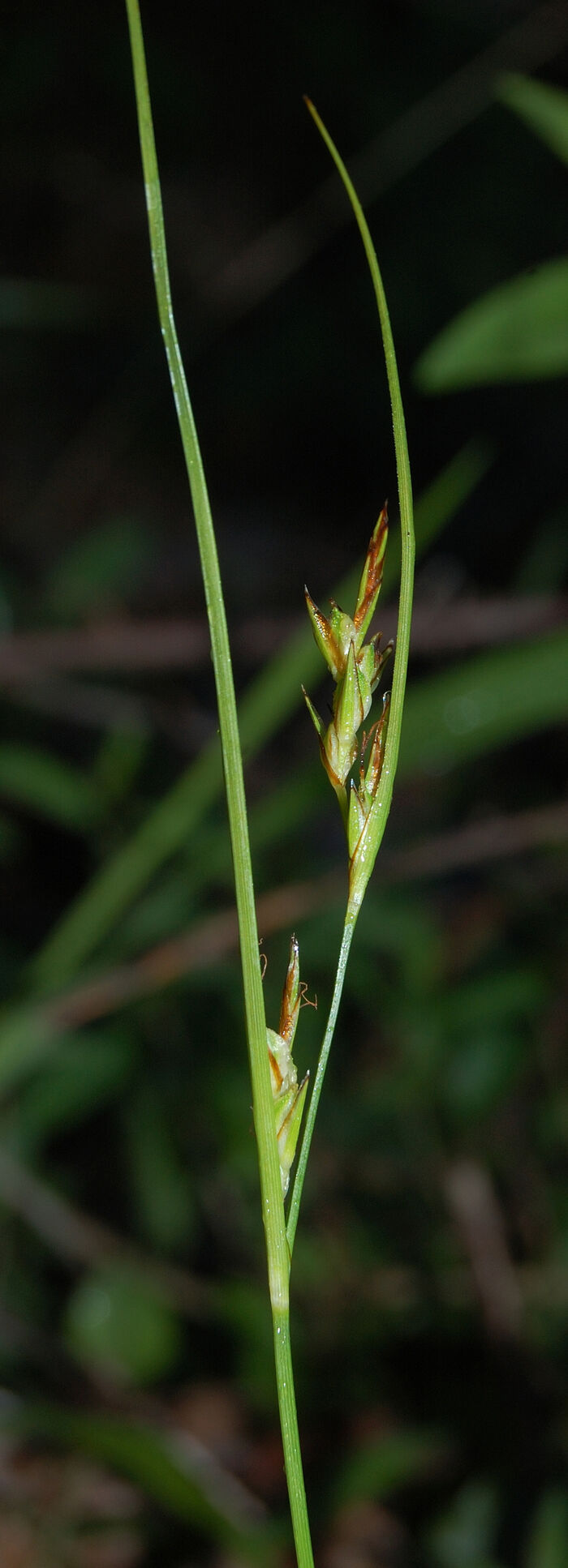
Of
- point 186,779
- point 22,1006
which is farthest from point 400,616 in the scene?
point 22,1006

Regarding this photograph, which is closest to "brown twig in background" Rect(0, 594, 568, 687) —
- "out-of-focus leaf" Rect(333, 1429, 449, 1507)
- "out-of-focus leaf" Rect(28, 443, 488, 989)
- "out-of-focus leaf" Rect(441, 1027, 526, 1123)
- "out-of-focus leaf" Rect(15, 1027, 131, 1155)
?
"out-of-focus leaf" Rect(28, 443, 488, 989)

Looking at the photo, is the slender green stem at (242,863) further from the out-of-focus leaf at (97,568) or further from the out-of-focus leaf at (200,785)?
the out-of-focus leaf at (97,568)

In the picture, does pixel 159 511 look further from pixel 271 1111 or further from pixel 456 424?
pixel 271 1111

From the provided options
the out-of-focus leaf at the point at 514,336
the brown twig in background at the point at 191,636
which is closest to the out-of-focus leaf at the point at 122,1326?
the brown twig in background at the point at 191,636

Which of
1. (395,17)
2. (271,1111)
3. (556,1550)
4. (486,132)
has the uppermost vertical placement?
(395,17)

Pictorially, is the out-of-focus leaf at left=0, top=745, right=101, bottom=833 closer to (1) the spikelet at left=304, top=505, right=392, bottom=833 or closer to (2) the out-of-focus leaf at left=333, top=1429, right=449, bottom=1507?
(2) the out-of-focus leaf at left=333, top=1429, right=449, bottom=1507
